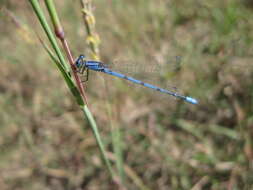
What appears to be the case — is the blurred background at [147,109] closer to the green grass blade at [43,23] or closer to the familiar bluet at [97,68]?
the familiar bluet at [97,68]

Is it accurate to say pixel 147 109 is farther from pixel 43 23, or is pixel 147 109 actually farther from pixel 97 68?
pixel 43 23

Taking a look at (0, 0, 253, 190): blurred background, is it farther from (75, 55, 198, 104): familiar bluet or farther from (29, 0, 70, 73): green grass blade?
(29, 0, 70, 73): green grass blade

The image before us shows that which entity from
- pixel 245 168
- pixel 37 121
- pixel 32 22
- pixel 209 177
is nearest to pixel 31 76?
pixel 37 121

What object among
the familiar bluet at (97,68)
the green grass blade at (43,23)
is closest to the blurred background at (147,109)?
the familiar bluet at (97,68)

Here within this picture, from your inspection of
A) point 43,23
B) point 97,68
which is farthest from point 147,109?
point 43,23

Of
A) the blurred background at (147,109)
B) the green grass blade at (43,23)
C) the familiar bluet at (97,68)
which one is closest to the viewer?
the green grass blade at (43,23)

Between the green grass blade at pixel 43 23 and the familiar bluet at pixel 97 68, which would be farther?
the familiar bluet at pixel 97 68

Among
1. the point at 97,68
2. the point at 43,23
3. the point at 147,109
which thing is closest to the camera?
the point at 43,23

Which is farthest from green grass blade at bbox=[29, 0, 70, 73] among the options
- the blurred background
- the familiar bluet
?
the blurred background
